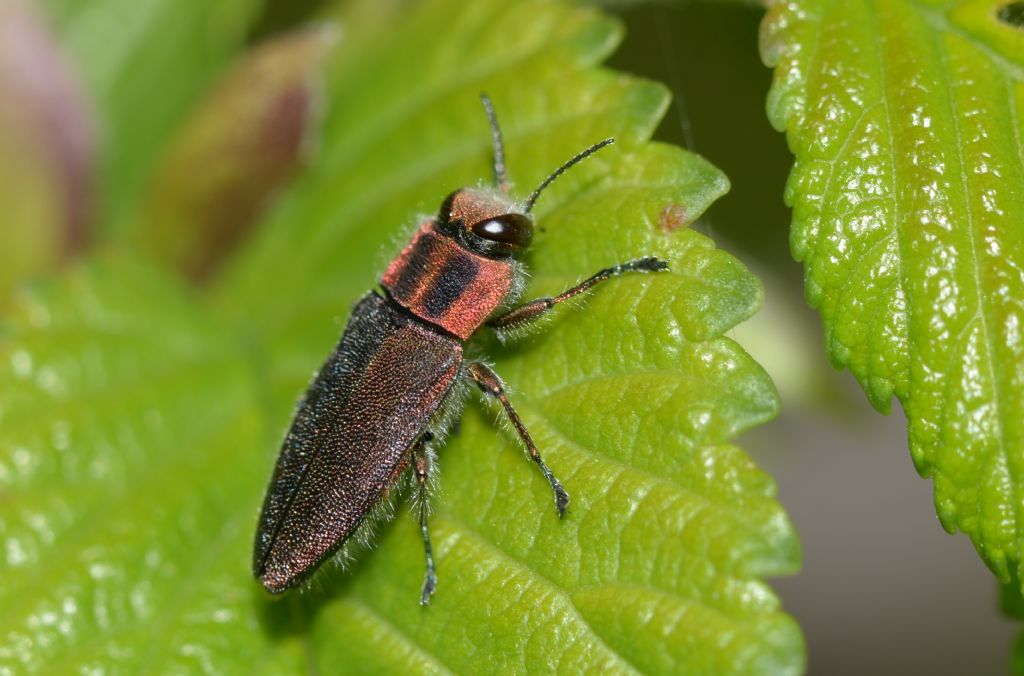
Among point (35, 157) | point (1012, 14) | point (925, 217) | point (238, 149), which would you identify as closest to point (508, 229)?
point (925, 217)

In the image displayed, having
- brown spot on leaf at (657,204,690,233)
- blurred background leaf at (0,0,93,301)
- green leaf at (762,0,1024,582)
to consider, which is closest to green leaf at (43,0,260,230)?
blurred background leaf at (0,0,93,301)

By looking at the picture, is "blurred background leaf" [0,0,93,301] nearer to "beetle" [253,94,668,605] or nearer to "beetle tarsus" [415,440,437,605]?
"beetle" [253,94,668,605]

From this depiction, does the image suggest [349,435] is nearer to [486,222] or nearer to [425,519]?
[425,519]

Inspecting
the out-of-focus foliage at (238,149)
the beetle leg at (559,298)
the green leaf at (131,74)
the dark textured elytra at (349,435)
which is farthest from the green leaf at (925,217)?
the green leaf at (131,74)

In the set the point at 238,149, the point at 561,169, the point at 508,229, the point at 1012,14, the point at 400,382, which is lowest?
the point at 400,382

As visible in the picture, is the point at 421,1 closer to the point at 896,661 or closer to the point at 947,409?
the point at 947,409

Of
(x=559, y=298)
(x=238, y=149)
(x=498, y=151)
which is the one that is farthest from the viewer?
(x=238, y=149)

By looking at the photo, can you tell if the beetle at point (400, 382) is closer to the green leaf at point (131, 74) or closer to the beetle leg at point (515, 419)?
the beetle leg at point (515, 419)
